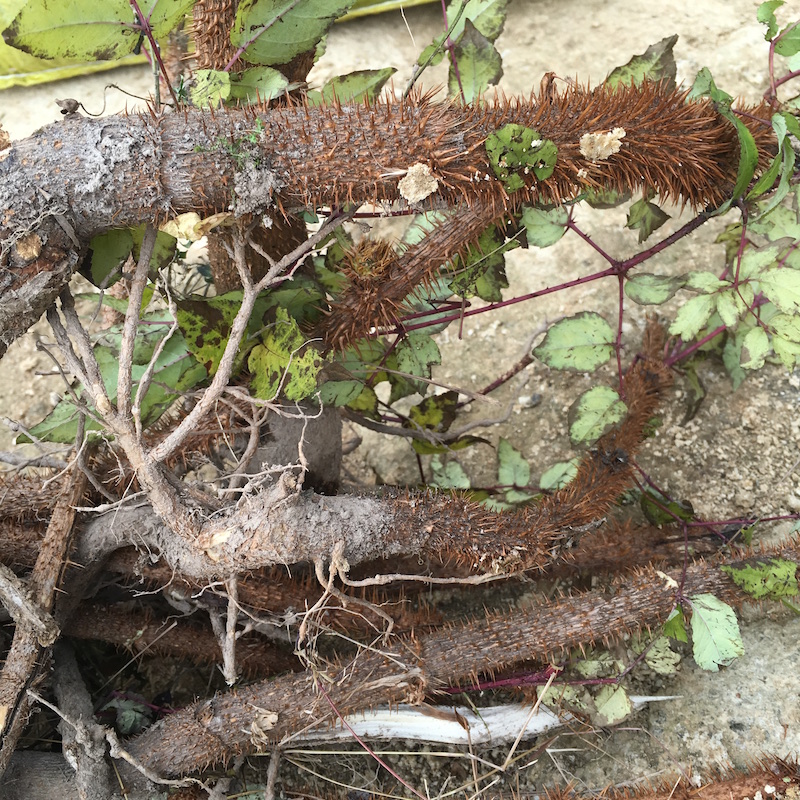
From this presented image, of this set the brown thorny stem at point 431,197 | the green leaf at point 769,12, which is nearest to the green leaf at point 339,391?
the brown thorny stem at point 431,197

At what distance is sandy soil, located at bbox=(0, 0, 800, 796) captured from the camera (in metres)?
1.09

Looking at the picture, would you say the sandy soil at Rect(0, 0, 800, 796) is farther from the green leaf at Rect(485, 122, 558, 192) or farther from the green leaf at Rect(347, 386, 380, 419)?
the green leaf at Rect(485, 122, 558, 192)

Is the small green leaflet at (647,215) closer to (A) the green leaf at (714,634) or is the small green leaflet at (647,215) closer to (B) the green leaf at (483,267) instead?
(B) the green leaf at (483,267)

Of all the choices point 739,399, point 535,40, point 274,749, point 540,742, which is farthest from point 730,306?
point 535,40

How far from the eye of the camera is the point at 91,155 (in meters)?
0.81

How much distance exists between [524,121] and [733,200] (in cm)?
28

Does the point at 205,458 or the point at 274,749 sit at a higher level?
the point at 205,458

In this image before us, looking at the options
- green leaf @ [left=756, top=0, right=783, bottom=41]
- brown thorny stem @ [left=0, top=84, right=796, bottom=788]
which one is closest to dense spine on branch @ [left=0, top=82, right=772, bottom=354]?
brown thorny stem @ [left=0, top=84, right=796, bottom=788]

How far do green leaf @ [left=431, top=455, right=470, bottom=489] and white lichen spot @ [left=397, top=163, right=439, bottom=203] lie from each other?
0.61 metres

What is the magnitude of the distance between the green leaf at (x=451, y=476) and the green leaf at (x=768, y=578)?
47 cm

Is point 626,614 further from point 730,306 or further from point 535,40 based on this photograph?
point 535,40

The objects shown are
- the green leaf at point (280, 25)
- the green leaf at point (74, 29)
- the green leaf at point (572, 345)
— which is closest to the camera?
the green leaf at point (74, 29)

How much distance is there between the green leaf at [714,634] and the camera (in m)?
0.95

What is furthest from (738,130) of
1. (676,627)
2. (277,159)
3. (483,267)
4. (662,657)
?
(662,657)
